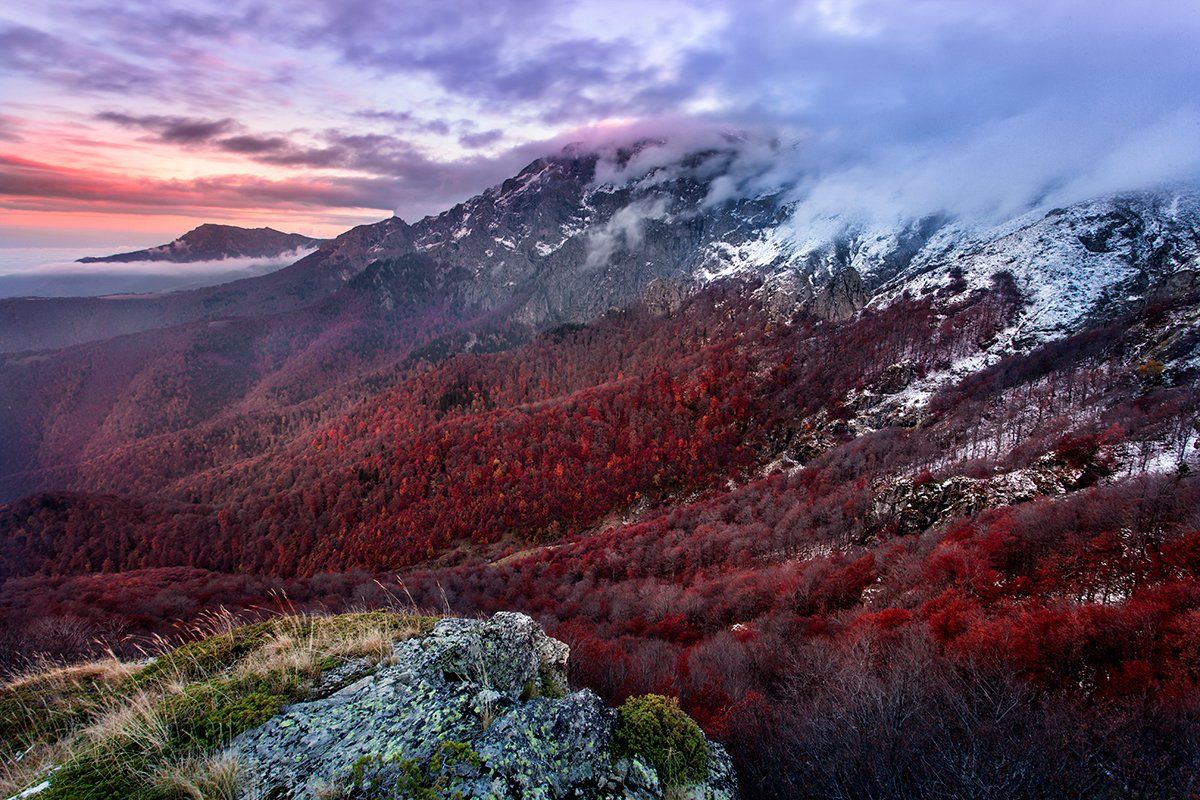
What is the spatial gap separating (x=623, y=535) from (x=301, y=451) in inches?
6471

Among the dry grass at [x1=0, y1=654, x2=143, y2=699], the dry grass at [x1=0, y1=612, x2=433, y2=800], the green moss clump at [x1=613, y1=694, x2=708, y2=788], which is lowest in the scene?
the green moss clump at [x1=613, y1=694, x2=708, y2=788]

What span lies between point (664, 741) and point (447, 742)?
3209mm

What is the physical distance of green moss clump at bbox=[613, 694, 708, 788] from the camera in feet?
22.0

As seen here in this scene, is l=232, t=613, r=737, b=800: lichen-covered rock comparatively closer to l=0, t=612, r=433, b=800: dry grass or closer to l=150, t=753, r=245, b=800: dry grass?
l=150, t=753, r=245, b=800: dry grass

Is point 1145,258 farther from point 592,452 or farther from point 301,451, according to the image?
point 301,451

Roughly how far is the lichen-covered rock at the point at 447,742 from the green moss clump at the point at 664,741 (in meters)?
0.16

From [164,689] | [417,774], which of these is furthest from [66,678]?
[417,774]

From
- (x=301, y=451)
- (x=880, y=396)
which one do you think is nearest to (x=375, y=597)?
(x=880, y=396)

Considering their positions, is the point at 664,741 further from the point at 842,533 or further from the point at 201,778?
the point at 842,533

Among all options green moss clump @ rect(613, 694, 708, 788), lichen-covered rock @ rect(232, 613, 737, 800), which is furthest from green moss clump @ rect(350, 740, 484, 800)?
green moss clump @ rect(613, 694, 708, 788)

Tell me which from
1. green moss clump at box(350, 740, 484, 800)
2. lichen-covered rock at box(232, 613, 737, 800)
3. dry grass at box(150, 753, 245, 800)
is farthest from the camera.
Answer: lichen-covered rock at box(232, 613, 737, 800)

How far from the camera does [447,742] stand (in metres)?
5.28

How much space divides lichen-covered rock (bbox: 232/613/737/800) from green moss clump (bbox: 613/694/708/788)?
0.16 metres

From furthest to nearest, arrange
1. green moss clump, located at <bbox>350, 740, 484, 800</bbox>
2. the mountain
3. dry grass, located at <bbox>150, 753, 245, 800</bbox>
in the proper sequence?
the mountain
green moss clump, located at <bbox>350, 740, 484, 800</bbox>
dry grass, located at <bbox>150, 753, 245, 800</bbox>
